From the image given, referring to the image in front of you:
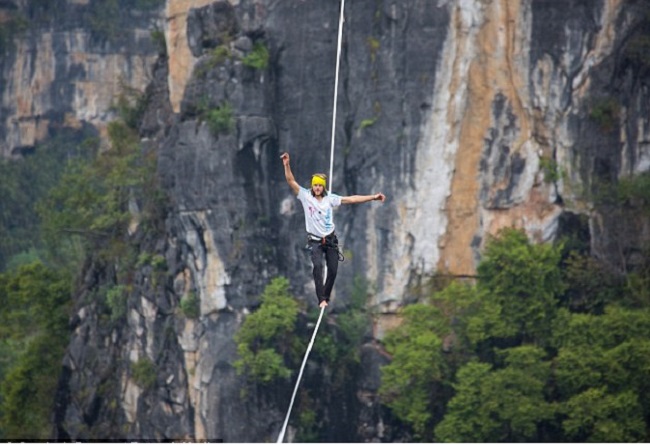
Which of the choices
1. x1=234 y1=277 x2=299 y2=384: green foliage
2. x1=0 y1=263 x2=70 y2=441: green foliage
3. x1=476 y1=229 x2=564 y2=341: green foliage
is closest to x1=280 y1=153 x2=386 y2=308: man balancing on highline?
x1=476 y1=229 x2=564 y2=341: green foliage

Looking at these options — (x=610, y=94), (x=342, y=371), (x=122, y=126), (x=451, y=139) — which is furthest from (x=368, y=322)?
(x=122, y=126)

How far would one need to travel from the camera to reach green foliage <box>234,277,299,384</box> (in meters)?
48.9

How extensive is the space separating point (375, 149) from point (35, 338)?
14.7 metres

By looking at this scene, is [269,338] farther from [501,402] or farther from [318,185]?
[318,185]

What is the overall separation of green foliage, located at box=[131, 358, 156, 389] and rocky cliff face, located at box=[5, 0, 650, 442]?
0.48 metres

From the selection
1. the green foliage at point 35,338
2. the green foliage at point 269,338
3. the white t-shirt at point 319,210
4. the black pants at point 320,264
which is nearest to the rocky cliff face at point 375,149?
the green foliage at point 269,338

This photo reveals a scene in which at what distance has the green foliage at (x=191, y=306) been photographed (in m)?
51.3

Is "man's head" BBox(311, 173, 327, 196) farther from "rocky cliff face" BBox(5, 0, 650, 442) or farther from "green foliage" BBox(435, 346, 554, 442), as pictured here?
"rocky cliff face" BBox(5, 0, 650, 442)

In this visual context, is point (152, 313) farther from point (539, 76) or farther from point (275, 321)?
point (539, 76)

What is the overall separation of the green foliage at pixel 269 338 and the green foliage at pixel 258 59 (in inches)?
206

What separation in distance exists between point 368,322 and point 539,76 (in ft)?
23.2

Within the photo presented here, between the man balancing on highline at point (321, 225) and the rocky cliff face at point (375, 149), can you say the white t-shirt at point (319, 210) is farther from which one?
the rocky cliff face at point (375, 149)

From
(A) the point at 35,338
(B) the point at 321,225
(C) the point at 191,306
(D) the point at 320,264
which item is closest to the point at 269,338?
(C) the point at 191,306

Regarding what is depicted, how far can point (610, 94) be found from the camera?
49.0m
